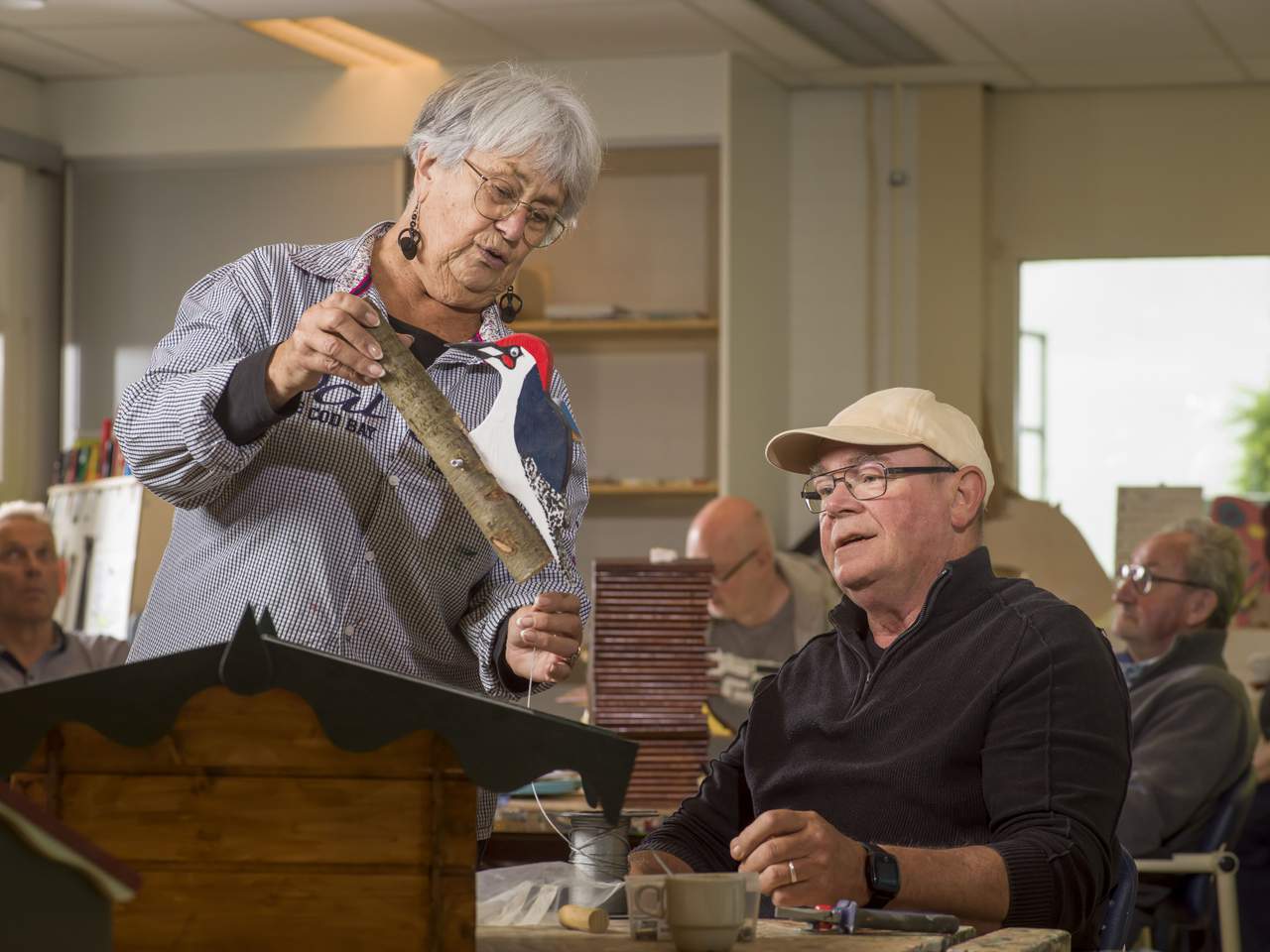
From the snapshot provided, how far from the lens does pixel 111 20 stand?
5738mm

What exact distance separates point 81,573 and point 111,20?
75.1 inches

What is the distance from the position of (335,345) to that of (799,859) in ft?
2.23

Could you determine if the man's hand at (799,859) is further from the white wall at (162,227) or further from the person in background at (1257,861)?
the white wall at (162,227)


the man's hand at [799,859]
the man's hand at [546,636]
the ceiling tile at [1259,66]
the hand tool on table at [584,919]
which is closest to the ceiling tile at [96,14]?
the ceiling tile at [1259,66]

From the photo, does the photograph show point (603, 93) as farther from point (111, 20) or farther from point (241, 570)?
point (241, 570)

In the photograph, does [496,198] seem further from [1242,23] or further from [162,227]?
[162,227]

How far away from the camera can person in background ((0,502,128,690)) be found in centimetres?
509

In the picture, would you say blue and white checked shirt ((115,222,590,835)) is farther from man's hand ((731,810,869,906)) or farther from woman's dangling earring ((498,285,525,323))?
man's hand ((731,810,869,906))

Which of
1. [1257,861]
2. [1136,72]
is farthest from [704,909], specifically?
[1136,72]

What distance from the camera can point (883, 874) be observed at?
1.79m

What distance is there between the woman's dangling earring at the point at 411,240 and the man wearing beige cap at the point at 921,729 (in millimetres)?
633

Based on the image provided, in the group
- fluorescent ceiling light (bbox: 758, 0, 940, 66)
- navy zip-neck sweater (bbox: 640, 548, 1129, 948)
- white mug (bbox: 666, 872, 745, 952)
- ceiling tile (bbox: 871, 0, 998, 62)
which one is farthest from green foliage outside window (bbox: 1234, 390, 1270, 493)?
white mug (bbox: 666, 872, 745, 952)

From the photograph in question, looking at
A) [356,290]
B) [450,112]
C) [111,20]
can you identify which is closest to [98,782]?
[356,290]

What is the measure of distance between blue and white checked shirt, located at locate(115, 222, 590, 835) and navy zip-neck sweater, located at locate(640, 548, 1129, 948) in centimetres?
44
